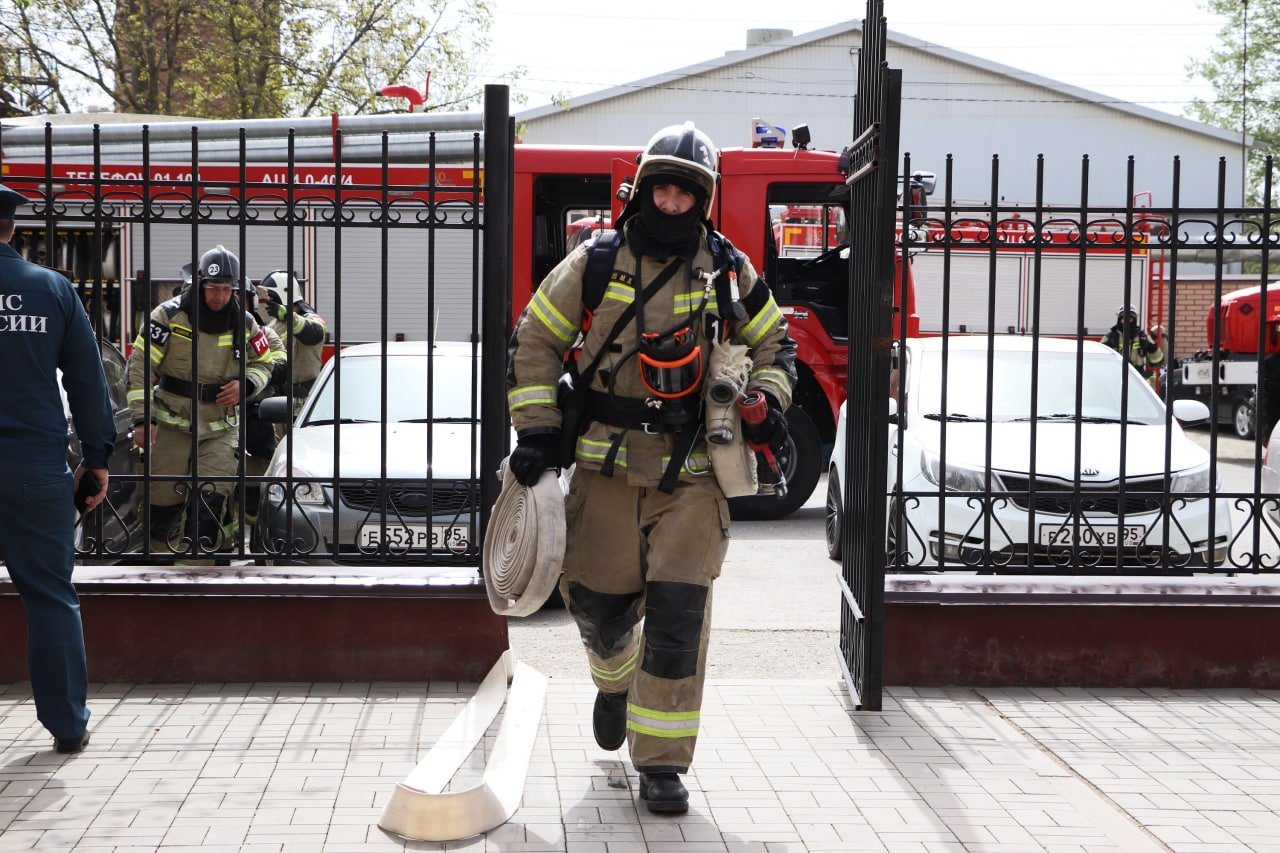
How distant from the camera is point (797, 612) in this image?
7.75 meters

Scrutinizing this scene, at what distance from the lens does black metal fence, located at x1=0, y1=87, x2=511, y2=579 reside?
226 inches

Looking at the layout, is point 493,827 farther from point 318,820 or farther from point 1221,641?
point 1221,641

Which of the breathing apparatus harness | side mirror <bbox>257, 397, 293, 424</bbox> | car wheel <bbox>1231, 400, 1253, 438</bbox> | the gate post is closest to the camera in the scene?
the breathing apparatus harness

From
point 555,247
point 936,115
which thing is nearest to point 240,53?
point 555,247

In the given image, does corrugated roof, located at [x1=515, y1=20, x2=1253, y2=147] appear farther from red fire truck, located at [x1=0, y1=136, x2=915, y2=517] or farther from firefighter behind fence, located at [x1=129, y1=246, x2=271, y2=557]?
firefighter behind fence, located at [x1=129, y1=246, x2=271, y2=557]

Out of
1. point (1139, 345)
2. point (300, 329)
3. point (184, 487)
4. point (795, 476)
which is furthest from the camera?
point (1139, 345)

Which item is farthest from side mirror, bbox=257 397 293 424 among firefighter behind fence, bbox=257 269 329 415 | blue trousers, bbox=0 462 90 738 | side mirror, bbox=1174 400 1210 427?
side mirror, bbox=1174 400 1210 427

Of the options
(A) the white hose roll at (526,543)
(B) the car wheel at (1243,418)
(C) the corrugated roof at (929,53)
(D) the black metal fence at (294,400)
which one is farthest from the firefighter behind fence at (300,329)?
(C) the corrugated roof at (929,53)

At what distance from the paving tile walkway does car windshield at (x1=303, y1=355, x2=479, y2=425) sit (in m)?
2.69

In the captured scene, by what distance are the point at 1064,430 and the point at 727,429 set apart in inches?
171

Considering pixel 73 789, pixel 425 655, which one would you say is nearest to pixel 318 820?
pixel 73 789

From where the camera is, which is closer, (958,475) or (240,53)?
(958,475)

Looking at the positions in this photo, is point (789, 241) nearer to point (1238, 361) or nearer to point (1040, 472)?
point (1040, 472)

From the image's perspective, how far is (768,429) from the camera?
4480mm
